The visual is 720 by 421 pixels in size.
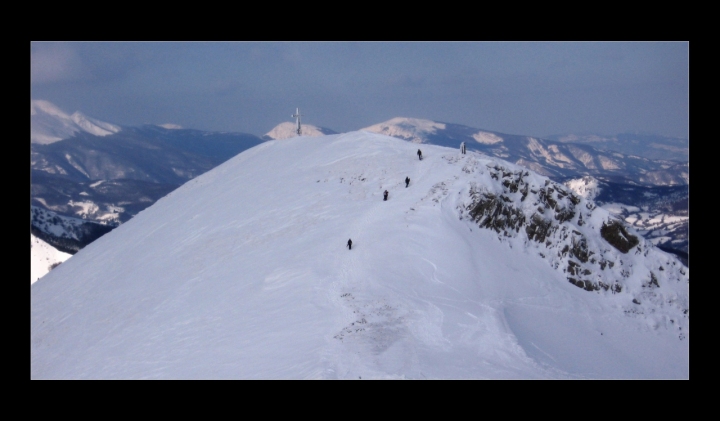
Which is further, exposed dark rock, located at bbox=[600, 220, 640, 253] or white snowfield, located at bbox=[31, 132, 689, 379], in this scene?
exposed dark rock, located at bbox=[600, 220, 640, 253]

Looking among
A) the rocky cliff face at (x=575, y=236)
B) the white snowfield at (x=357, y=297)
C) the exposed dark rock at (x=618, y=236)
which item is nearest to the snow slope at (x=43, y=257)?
the white snowfield at (x=357, y=297)

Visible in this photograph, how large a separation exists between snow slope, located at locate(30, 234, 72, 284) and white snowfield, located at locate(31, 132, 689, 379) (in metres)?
126

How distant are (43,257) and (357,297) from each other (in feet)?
522

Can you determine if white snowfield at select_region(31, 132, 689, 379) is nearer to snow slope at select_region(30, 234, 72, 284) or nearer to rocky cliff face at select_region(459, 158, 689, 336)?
rocky cliff face at select_region(459, 158, 689, 336)

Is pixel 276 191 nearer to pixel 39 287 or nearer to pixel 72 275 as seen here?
pixel 72 275

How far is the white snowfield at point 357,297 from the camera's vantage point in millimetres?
19047

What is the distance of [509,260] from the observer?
28594mm

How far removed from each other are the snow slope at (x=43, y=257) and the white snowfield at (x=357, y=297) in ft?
415

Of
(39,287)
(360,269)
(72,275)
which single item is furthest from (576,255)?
(39,287)

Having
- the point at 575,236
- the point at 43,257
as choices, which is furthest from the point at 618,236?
the point at 43,257

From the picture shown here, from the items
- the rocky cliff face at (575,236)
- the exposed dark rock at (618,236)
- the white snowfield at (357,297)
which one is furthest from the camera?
the exposed dark rock at (618,236)

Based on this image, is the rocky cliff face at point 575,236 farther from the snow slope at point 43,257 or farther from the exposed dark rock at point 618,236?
the snow slope at point 43,257

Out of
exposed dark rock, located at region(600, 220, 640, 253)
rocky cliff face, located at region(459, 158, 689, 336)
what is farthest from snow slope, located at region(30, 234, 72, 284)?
exposed dark rock, located at region(600, 220, 640, 253)

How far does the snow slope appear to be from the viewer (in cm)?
14751
